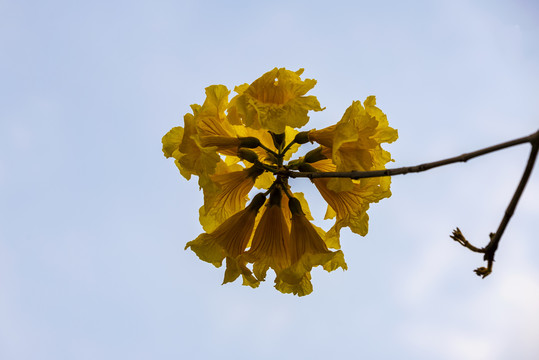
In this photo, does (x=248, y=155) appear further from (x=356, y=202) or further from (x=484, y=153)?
(x=484, y=153)

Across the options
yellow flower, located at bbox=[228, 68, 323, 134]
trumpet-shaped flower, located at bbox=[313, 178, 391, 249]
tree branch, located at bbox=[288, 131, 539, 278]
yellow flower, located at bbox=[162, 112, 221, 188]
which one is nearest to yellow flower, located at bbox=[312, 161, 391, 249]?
trumpet-shaped flower, located at bbox=[313, 178, 391, 249]

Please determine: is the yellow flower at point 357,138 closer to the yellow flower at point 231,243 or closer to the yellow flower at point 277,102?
the yellow flower at point 277,102

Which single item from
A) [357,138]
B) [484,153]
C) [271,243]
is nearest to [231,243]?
[271,243]

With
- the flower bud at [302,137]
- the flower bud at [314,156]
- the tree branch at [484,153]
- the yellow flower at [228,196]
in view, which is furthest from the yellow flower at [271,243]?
the tree branch at [484,153]

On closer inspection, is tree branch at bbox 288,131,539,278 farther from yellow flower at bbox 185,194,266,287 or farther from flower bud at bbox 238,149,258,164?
yellow flower at bbox 185,194,266,287

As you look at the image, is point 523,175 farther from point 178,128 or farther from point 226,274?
point 178,128

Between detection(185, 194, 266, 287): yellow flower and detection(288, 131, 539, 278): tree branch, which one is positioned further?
detection(185, 194, 266, 287): yellow flower

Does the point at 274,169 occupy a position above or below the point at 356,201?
above
